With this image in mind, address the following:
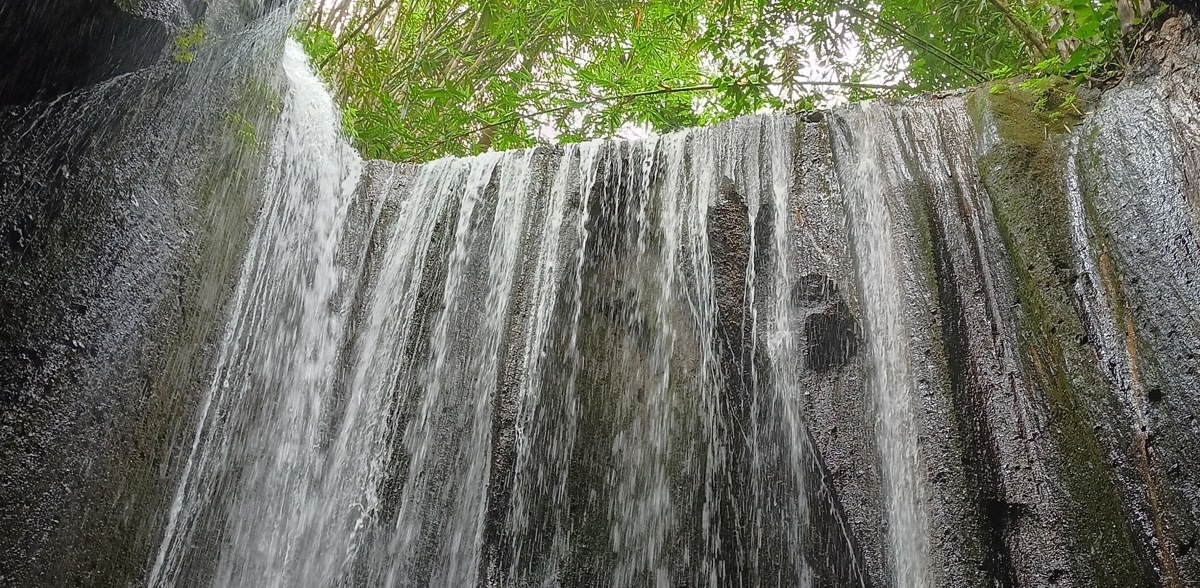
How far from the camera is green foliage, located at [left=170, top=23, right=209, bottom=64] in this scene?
124 inches

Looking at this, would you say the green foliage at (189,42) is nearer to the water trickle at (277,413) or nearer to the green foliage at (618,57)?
the water trickle at (277,413)

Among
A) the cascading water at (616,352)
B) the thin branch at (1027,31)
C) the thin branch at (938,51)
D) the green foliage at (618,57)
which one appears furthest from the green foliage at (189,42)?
the thin branch at (1027,31)

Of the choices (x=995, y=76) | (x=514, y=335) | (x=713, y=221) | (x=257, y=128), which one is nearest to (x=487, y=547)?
(x=514, y=335)

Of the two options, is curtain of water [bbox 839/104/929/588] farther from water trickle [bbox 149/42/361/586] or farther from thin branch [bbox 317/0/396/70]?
thin branch [bbox 317/0/396/70]

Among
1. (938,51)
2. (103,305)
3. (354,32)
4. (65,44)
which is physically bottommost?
(103,305)

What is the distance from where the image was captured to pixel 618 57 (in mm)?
6516

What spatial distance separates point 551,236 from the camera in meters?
3.77

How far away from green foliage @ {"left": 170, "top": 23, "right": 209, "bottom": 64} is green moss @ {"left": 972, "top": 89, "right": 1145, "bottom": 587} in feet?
10.4

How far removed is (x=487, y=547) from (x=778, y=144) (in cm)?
217

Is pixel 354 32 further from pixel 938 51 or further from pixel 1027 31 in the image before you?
pixel 1027 31

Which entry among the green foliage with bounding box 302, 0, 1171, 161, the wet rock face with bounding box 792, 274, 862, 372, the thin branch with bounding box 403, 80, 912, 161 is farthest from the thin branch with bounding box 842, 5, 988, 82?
the wet rock face with bounding box 792, 274, 862, 372

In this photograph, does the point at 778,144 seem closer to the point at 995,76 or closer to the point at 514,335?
the point at 995,76

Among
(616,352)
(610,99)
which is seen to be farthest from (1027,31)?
(616,352)

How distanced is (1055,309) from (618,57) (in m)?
4.46
